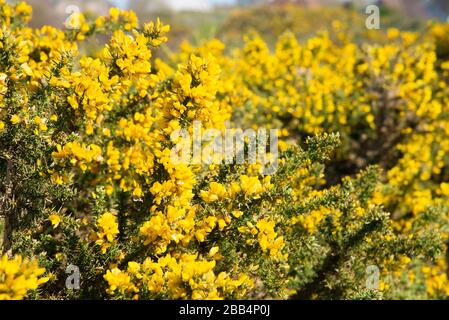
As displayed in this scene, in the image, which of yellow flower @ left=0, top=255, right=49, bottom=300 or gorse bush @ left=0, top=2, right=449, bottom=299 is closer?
yellow flower @ left=0, top=255, right=49, bottom=300

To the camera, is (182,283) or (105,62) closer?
(182,283)

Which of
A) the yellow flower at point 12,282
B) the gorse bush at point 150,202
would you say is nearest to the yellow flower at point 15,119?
the gorse bush at point 150,202

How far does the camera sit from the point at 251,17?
22.2 meters

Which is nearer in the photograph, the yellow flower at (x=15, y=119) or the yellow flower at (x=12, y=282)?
the yellow flower at (x=12, y=282)

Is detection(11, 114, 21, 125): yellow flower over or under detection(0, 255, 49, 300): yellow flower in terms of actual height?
over

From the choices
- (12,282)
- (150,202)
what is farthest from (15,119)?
(12,282)

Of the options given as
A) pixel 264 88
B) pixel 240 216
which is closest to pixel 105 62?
pixel 240 216

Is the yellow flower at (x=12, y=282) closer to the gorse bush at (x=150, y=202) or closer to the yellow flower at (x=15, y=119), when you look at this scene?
the gorse bush at (x=150, y=202)

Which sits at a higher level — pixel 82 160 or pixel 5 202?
pixel 82 160

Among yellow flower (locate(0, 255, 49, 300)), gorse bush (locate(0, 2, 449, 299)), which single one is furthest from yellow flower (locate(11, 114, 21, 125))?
yellow flower (locate(0, 255, 49, 300))

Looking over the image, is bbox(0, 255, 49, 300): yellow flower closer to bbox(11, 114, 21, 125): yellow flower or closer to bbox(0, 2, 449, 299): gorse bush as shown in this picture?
bbox(0, 2, 449, 299): gorse bush

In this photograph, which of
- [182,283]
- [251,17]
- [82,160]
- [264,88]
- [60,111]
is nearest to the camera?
[182,283]
